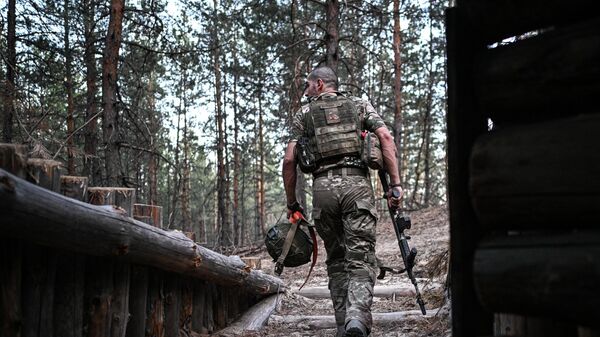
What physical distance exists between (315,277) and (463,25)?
8.04m

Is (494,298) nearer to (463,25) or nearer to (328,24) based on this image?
(463,25)

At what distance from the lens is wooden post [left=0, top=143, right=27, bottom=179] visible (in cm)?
255

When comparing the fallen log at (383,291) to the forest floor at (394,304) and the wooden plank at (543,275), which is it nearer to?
the forest floor at (394,304)

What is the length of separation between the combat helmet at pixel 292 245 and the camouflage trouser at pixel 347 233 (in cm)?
26

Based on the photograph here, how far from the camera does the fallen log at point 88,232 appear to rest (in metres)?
2.30

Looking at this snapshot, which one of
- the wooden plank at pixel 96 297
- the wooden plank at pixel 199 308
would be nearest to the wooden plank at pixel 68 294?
the wooden plank at pixel 96 297

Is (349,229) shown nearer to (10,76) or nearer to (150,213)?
(150,213)

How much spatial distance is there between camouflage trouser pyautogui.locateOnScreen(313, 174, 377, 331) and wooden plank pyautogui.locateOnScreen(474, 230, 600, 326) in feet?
8.98

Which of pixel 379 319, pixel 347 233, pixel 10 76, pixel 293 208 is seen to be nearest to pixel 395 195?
pixel 347 233

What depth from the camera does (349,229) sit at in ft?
15.2

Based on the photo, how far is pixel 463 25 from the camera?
1903 mm

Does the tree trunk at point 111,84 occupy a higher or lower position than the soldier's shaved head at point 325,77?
higher

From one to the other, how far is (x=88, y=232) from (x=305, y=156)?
2444mm

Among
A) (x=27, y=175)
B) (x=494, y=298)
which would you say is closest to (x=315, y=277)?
(x=27, y=175)
